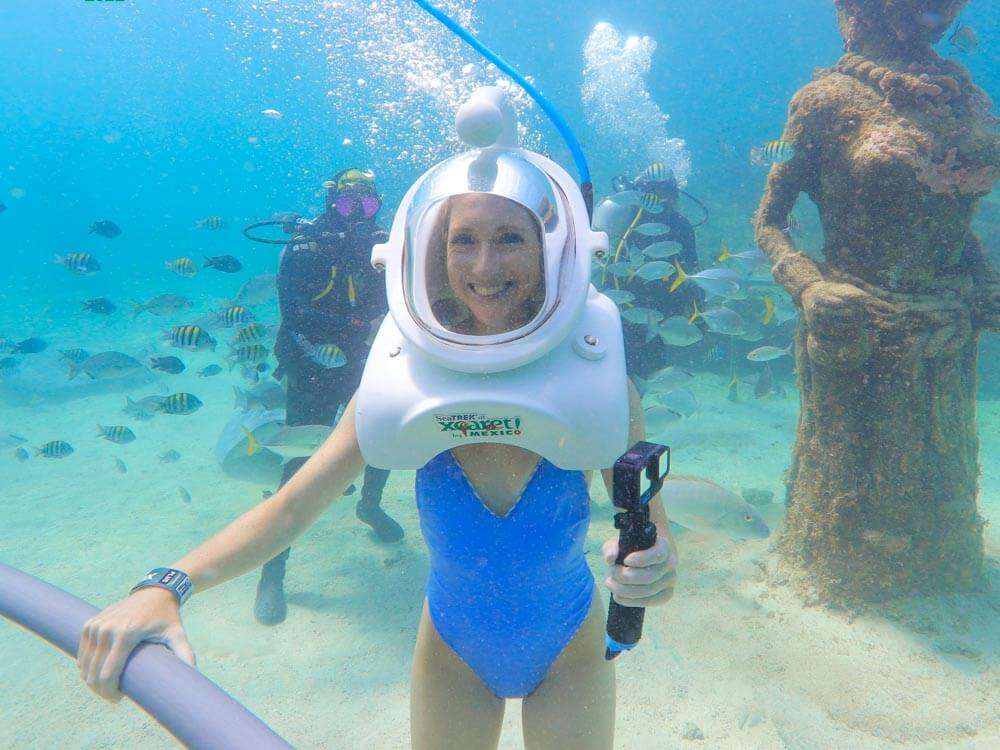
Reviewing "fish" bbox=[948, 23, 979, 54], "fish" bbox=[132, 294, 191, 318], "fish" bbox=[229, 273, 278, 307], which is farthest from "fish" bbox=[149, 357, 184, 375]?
"fish" bbox=[948, 23, 979, 54]

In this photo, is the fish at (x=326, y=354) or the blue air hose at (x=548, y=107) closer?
the blue air hose at (x=548, y=107)

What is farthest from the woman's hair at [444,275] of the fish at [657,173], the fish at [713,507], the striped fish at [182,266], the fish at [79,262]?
the fish at [79,262]

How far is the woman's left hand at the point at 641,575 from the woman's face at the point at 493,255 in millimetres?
755

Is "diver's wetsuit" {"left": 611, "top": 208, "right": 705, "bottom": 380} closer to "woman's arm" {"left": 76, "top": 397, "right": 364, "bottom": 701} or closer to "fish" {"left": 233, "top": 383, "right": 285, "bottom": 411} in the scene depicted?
"fish" {"left": 233, "top": 383, "right": 285, "bottom": 411}

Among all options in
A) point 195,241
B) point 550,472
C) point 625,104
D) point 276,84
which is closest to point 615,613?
point 550,472

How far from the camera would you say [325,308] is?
4.97 m

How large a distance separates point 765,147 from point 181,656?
5167 millimetres

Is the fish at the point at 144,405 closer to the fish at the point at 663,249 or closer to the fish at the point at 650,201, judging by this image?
the fish at the point at 663,249

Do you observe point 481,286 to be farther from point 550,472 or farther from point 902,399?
point 902,399

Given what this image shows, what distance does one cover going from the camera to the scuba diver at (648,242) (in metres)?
6.73

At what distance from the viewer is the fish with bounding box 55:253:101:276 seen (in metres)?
8.09

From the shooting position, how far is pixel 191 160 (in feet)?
385

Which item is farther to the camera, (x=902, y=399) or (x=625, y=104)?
(x=625, y=104)

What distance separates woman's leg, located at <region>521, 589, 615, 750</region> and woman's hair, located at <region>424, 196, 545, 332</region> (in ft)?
3.71
